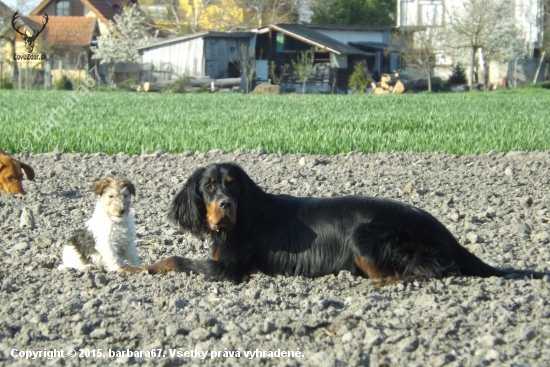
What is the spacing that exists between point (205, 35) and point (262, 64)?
5516mm

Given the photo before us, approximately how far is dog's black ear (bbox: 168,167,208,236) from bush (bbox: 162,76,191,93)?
42752mm

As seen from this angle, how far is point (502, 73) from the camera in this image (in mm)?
63344

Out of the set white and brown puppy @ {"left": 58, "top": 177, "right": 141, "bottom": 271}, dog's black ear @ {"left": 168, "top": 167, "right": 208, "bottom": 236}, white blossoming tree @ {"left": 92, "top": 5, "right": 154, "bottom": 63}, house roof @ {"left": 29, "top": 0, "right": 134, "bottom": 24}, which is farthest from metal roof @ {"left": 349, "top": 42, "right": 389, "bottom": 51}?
dog's black ear @ {"left": 168, "top": 167, "right": 208, "bottom": 236}

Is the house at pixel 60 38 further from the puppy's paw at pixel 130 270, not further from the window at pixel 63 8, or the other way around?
the puppy's paw at pixel 130 270

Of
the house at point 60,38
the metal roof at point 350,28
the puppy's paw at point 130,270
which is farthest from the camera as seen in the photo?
the metal roof at point 350,28

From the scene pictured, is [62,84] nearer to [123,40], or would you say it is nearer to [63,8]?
[123,40]

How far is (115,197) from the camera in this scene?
6.11m

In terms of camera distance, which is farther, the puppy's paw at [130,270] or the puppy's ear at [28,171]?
the puppy's ear at [28,171]

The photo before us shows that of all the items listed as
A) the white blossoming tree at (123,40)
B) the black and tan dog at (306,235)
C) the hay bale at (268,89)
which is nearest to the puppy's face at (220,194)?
the black and tan dog at (306,235)

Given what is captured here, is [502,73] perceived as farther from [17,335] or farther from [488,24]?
[17,335]

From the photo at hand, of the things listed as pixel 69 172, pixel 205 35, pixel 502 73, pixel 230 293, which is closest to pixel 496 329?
pixel 230 293

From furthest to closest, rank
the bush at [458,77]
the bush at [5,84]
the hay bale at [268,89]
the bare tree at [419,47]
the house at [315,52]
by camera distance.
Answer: the bush at [458,77] < the house at [315,52] < the bare tree at [419,47] < the bush at [5,84] < the hay bale at [268,89]

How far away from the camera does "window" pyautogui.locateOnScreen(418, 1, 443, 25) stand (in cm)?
6456

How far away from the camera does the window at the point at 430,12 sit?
6456 centimetres
